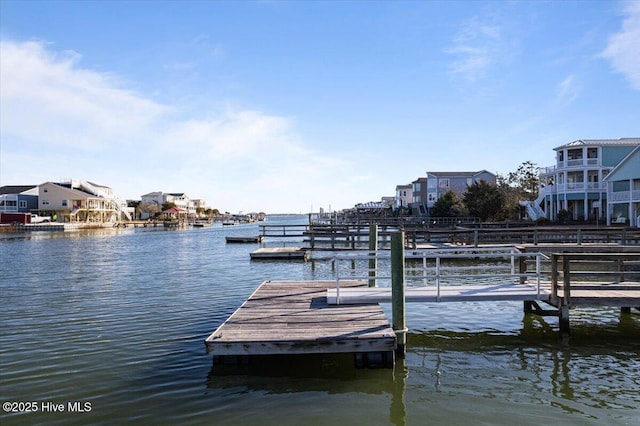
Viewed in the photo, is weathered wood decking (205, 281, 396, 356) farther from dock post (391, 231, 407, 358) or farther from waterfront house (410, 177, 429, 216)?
waterfront house (410, 177, 429, 216)

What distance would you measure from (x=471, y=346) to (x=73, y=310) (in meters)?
13.1

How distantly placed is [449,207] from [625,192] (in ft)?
77.8

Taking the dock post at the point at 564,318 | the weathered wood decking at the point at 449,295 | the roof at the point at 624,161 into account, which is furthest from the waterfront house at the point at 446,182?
the dock post at the point at 564,318

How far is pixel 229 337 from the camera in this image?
9.58 metres

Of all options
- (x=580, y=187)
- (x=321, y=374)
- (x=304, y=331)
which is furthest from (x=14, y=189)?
(x=321, y=374)

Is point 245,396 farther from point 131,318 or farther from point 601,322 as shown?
point 601,322

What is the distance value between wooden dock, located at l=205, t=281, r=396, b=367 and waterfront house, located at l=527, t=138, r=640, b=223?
44.6m

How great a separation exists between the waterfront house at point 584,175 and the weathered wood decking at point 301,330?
4440 centimetres

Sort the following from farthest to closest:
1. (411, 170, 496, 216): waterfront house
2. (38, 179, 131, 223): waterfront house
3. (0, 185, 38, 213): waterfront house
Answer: (38, 179, 131, 223): waterfront house, (0, 185, 38, 213): waterfront house, (411, 170, 496, 216): waterfront house

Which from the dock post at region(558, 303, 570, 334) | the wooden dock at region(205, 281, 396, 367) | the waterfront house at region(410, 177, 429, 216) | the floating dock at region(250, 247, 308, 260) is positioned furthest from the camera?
the waterfront house at region(410, 177, 429, 216)

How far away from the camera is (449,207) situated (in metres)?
63.1

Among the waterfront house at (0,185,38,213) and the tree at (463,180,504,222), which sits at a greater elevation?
the waterfront house at (0,185,38,213)

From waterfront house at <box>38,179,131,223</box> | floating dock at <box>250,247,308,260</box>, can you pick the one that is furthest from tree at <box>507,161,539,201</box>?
waterfront house at <box>38,179,131,223</box>

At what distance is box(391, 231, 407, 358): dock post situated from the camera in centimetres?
1072
